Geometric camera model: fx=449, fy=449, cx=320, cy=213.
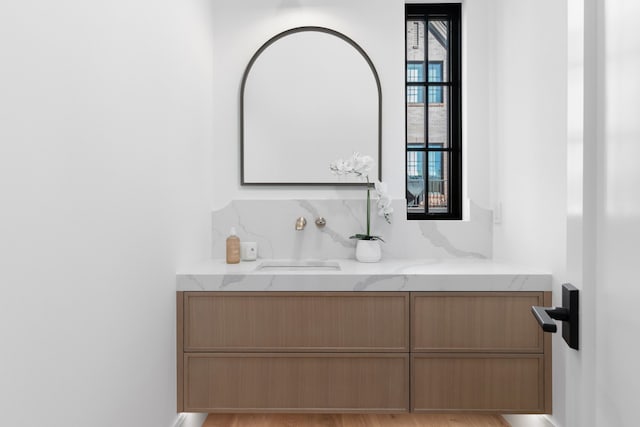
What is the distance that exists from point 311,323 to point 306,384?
266mm

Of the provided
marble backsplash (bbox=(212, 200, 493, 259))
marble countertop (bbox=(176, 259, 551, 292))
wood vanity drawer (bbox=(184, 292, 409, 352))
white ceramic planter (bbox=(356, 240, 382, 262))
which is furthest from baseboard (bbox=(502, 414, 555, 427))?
white ceramic planter (bbox=(356, 240, 382, 262))

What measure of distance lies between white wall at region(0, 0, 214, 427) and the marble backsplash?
22.1 inches

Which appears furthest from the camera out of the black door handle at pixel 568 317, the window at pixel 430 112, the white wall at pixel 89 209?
the window at pixel 430 112

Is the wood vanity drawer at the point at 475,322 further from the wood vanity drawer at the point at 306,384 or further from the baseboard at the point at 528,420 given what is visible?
the baseboard at the point at 528,420

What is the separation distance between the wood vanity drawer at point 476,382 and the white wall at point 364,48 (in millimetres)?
946

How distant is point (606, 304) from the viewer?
62cm

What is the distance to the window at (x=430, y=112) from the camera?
106 inches

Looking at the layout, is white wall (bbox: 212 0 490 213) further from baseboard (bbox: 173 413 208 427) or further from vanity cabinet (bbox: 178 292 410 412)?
baseboard (bbox: 173 413 208 427)

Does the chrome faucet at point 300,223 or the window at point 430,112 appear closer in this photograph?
the chrome faucet at point 300,223

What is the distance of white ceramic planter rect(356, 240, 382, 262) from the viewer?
236cm

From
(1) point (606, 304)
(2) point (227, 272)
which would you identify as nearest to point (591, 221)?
(1) point (606, 304)

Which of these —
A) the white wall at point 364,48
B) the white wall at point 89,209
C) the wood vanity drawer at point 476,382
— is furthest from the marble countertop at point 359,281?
the white wall at point 364,48

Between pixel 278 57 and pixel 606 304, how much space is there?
2.26 m

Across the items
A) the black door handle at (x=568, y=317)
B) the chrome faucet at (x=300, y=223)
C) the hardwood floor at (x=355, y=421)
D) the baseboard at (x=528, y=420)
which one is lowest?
the hardwood floor at (x=355, y=421)
